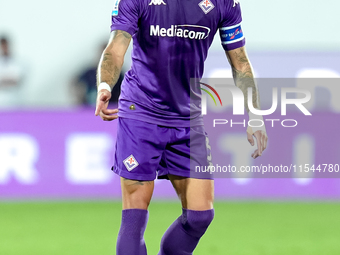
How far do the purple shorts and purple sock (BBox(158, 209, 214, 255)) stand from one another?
232 millimetres

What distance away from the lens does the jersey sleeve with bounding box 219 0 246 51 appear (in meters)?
4.03

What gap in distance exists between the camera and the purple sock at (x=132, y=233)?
3742 millimetres

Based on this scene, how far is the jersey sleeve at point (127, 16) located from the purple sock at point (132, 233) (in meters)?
1.02

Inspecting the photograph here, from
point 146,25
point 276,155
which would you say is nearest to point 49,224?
point 276,155

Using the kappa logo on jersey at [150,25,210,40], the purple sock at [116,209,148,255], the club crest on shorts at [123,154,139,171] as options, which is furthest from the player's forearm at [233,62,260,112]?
the purple sock at [116,209,148,255]

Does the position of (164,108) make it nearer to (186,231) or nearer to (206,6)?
(206,6)

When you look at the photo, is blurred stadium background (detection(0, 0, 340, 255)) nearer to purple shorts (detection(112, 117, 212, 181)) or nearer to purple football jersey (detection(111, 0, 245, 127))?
purple shorts (detection(112, 117, 212, 181))

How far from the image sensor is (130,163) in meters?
3.85

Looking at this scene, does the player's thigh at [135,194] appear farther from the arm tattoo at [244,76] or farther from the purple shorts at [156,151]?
the arm tattoo at [244,76]

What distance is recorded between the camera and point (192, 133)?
13.3 ft

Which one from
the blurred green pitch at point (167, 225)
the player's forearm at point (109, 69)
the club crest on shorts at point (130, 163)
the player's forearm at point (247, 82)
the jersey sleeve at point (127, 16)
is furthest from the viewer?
the blurred green pitch at point (167, 225)

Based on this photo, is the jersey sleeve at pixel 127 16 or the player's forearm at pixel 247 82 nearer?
the jersey sleeve at pixel 127 16

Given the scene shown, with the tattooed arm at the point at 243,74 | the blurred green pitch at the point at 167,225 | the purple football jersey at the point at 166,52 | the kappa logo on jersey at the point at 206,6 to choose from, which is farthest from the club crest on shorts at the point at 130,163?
the blurred green pitch at the point at 167,225

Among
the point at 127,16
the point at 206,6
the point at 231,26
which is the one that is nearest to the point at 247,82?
the point at 231,26
